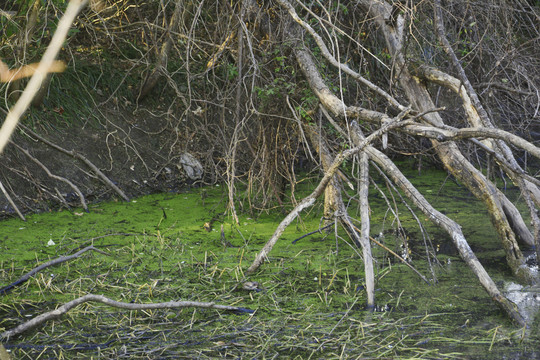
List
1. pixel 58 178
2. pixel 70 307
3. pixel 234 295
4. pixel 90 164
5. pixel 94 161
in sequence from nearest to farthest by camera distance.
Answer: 1. pixel 70 307
2. pixel 234 295
3. pixel 58 178
4. pixel 90 164
5. pixel 94 161

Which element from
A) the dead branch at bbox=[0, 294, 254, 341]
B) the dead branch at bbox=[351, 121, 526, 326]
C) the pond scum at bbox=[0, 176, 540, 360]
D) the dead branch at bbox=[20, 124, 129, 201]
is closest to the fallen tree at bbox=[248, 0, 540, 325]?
the dead branch at bbox=[351, 121, 526, 326]

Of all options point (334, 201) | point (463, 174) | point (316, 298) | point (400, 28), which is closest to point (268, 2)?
point (400, 28)

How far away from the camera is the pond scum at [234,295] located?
276 cm

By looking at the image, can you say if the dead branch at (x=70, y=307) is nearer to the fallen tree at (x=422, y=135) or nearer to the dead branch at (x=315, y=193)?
the dead branch at (x=315, y=193)

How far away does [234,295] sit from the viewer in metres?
3.38

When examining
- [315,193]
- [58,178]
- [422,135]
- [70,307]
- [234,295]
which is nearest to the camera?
[70,307]

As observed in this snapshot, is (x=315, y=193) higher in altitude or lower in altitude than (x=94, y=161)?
higher

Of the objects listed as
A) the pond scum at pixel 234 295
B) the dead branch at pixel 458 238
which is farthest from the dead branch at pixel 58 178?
the dead branch at pixel 458 238

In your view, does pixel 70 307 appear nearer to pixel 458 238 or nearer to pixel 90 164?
pixel 458 238

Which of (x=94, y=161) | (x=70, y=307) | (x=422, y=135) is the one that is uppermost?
(x=422, y=135)

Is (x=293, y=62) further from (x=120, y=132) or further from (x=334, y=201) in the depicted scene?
(x=120, y=132)

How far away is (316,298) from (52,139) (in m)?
3.05

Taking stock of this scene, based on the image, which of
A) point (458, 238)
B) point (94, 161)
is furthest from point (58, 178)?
point (458, 238)

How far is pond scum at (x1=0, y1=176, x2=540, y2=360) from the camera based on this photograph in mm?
2756
